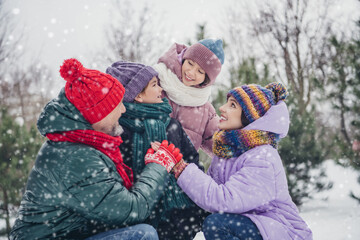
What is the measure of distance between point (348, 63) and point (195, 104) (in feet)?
16.1

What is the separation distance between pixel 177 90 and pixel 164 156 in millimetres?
997

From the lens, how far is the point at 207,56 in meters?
3.08

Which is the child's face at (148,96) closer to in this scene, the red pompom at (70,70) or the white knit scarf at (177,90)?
the white knit scarf at (177,90)

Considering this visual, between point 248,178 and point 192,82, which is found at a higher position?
point 192,82

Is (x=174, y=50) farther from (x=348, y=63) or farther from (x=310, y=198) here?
(x=310, y=198)

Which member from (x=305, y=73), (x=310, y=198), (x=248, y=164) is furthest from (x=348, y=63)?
(x=305, y=73)

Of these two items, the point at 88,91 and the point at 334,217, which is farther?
the point at 334,217

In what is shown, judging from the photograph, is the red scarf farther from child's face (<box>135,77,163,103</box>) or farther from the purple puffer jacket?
child's face (<box>135,77,163,103</box>)

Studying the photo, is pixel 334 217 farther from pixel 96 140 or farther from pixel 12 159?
pixel 12 159

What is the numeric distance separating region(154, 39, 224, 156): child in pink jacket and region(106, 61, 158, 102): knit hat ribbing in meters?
0.45

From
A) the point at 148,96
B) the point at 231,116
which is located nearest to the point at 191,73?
the point at 148,96

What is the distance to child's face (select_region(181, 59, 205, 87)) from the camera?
3018 millimetres

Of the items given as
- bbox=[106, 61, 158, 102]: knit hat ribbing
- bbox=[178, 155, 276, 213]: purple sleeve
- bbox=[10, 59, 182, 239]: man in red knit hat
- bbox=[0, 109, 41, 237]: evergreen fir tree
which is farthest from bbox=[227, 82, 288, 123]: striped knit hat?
bbox=[0, 109, 41, 237]: evergreen fir tree

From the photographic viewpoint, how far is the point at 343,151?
20.8ft
